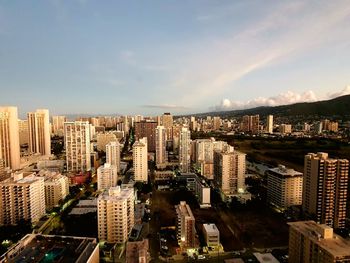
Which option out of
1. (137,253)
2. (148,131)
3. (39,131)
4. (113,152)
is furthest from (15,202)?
Answer: (148,131)

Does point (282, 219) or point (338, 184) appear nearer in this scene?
point (338, 184)

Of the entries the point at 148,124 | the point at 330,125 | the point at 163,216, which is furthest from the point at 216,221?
the point at 330,125

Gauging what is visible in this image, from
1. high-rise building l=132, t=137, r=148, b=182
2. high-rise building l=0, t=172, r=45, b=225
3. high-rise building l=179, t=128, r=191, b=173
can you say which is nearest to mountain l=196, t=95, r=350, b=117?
high-rise building l=179, t=128, r=191, b=173

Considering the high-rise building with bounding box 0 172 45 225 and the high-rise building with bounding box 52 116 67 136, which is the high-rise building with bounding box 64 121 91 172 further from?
the high-rise building with bounding box 52 116 67 136

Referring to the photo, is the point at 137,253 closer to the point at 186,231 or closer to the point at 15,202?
the point at 186,231

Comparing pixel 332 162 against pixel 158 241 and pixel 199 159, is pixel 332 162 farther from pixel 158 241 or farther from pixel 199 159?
pixel 199 159

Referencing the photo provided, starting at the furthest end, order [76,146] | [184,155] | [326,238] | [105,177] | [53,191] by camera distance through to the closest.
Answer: [184,155] → [76,146] → [105,177] → [53,191] → [326,238]

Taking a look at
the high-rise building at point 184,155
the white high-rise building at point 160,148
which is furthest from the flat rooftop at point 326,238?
the white high-rise building at point 160,148
